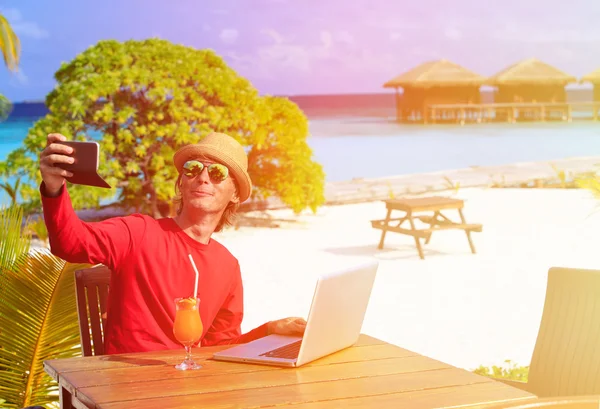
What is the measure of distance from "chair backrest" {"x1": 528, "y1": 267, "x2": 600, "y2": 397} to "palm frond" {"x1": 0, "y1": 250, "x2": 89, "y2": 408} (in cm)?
165

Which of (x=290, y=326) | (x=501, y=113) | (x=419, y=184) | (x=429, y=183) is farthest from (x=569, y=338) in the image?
(x=501, y=113)

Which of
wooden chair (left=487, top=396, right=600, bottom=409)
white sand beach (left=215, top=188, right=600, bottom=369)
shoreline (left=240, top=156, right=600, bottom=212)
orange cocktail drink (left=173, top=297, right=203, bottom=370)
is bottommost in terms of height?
white sand beach (left=215, top=188, right=600, bottom=369)

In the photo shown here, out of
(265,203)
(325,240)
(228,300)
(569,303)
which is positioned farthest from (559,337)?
(265,203)

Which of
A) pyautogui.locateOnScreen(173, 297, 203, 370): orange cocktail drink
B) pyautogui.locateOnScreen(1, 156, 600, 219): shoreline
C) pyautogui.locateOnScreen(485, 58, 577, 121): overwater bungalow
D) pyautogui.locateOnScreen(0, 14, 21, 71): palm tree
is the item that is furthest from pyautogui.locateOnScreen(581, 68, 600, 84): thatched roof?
pyautogui.locateOnScreen(173, 297, 203, 370): orange cocktail drink

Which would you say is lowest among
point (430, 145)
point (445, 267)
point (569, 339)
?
point (445, 267)

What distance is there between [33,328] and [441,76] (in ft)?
125

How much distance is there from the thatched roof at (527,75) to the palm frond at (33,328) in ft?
124

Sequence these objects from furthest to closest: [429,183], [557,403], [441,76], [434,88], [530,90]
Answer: [434,88], [530,90], [441,76], [429,183], [557,403]

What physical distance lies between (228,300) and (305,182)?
29.4 ft

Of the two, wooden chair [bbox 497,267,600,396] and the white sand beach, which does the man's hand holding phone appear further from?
the white sand beach

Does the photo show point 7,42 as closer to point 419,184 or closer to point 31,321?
point 419,184

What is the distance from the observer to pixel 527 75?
1577 inches

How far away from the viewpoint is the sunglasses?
277 centimetres

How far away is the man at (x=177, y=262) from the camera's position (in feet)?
8.78
